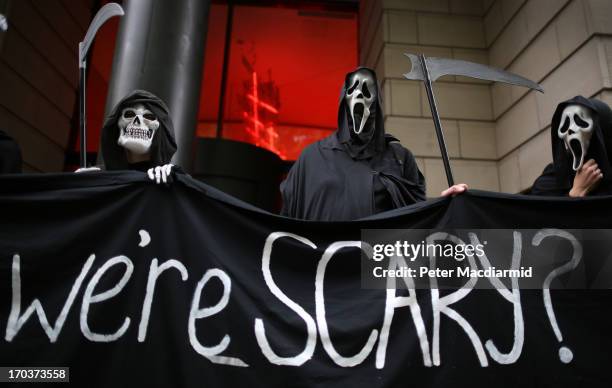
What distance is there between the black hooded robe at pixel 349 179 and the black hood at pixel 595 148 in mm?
791

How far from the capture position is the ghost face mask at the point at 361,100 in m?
2.60

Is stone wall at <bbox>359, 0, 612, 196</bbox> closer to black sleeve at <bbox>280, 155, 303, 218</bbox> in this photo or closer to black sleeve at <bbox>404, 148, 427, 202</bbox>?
black sleeve at <bbox>404, 148, 427, 202</bbox>

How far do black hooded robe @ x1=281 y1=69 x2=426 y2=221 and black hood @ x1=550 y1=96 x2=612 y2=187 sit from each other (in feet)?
2.60

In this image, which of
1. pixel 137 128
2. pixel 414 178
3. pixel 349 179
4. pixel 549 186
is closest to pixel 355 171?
pixel 349 179

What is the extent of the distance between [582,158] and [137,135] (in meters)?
2.50

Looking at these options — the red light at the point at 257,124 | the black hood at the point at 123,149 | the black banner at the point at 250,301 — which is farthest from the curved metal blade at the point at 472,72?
the red light at the point at 257,124

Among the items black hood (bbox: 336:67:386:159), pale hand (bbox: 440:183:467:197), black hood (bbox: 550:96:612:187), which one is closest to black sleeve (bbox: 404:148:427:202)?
black hood (bbox: 336:67:386:159)

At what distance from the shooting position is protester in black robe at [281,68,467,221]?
2406mm

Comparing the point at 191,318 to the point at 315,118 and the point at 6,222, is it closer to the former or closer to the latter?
the point at 6,222

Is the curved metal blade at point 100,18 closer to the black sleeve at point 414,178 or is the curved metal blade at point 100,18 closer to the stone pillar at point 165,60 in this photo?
the stone pillar at point 165,60

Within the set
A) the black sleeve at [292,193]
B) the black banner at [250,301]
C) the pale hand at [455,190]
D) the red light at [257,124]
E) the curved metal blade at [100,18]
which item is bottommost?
the black banner at [250,301]

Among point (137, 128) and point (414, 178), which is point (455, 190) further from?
point (137, 128)

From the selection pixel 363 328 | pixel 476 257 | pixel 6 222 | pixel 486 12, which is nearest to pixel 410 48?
pixel 486 12

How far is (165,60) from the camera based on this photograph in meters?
3.96
